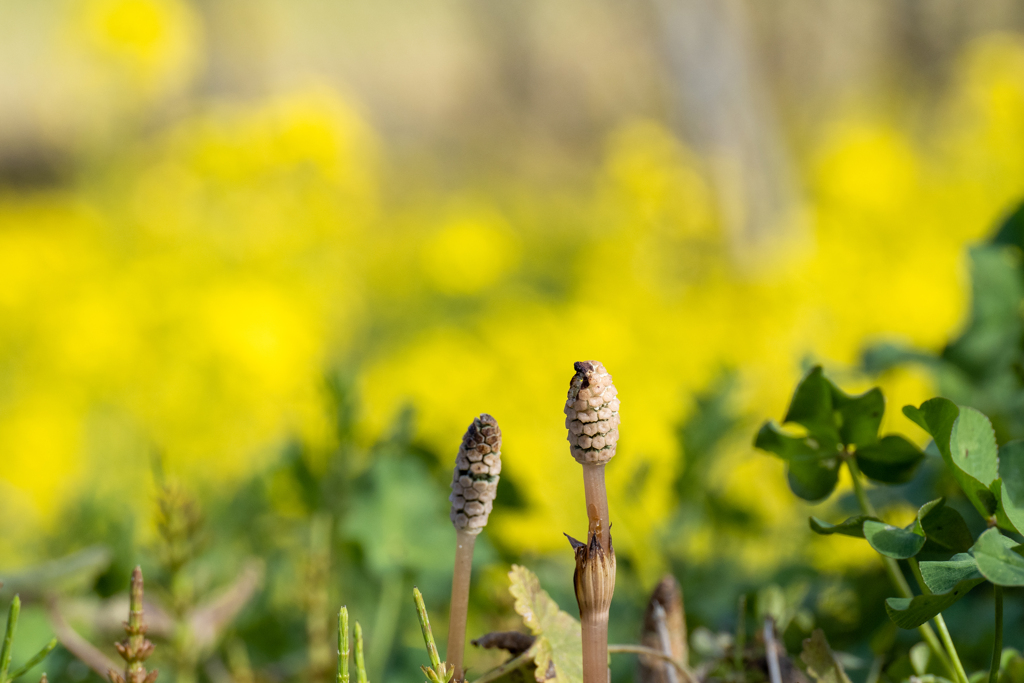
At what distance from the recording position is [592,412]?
0.29 metres

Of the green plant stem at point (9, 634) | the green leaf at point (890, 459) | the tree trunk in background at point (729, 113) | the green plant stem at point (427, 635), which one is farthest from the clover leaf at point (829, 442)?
the tree trunk in background at point (729, 113)

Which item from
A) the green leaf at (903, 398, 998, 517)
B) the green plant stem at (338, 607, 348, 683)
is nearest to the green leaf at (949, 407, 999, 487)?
the green leaf at (903, 398, 998, 517)

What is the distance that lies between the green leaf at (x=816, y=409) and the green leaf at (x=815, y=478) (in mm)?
13

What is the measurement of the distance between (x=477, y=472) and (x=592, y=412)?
52mm

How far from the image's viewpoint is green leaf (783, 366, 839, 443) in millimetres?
417

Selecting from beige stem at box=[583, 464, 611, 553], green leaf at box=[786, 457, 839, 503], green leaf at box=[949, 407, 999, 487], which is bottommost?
beige stem at box=[583, 464, 611, 553]

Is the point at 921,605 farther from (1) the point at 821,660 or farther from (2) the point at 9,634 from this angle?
(2) the point at 9,634

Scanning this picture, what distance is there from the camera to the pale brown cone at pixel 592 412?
29 cm

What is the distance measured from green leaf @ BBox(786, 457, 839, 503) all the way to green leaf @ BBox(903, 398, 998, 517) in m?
0.08

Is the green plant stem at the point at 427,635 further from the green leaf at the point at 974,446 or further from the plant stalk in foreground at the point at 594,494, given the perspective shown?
the green leaf at the point at 974,446

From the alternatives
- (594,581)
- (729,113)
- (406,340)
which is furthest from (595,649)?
(406,340)

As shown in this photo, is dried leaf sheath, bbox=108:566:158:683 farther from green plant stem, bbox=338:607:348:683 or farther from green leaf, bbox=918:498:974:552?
green leaf, bbox=918:498:974:552

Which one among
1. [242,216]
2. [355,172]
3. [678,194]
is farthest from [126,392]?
[678,194]

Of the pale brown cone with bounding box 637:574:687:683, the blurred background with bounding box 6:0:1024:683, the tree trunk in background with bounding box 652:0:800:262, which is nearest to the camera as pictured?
the pale brown cone with bounding box 637:574:687:683
